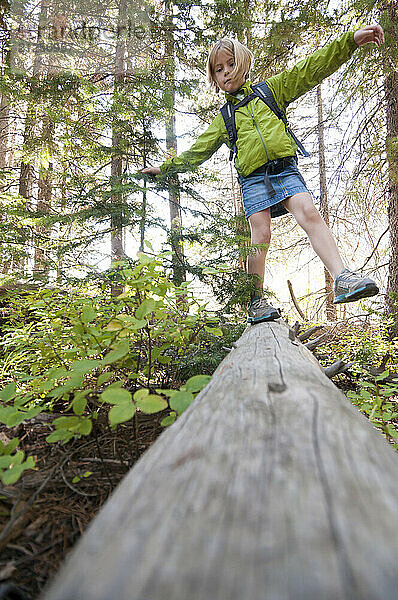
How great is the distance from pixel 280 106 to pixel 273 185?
932 mm

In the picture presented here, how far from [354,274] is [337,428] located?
211 cm

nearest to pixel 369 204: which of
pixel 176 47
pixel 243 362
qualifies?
pixel 176 47

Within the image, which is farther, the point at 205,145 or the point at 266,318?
the point at 205,145

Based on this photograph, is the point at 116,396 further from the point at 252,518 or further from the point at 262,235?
the point at 262,235

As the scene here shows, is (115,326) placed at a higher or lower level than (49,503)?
higher

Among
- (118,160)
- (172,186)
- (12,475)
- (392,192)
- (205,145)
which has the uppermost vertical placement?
(118,160)

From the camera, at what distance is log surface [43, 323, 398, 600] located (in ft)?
1.42

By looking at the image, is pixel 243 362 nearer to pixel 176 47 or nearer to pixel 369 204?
pixel 369 204

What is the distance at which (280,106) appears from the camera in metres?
3.42

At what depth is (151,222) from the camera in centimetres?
414

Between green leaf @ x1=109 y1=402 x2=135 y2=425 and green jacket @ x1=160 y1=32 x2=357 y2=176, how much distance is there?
291 centimetres

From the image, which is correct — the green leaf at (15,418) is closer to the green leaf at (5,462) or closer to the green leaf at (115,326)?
the green leaf at (5,462)

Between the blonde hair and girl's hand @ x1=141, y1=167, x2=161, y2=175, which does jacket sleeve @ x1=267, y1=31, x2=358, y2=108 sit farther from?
girl's hand @ x1=141, y1=167, x2=161, y2=175

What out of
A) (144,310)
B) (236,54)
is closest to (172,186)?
(236,54)
